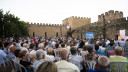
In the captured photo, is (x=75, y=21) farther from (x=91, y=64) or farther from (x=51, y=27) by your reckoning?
(x=91, y=64)

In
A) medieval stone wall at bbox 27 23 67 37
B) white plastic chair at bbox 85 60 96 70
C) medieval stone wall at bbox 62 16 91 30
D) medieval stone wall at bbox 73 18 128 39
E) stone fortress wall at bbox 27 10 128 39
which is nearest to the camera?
white plastic chair at bbox 85 60 96 70

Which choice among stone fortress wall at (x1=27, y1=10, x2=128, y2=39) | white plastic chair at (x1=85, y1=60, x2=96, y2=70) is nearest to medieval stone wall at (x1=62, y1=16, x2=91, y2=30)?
stone fortress wall at (x1=27, y1=10, x2=128, y2=39)

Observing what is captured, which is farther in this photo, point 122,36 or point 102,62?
point 122,36

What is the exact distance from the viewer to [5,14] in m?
21.5

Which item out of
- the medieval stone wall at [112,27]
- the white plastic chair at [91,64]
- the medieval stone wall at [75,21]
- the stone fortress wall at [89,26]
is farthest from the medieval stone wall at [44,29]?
the white plastic chair at [91,64]

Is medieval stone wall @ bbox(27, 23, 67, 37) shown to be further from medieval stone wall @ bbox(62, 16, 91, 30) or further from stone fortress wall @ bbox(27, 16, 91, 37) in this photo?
medieval stone wall @ bbox(62, 16, 91, 30)

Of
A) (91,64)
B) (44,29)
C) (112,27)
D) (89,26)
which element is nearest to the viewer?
(91,64)

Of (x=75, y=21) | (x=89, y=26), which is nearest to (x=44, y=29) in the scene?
(x=75, y=21)

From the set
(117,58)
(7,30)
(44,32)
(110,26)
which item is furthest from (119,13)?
(117,58)

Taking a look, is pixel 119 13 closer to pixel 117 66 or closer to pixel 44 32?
pixel 44 32

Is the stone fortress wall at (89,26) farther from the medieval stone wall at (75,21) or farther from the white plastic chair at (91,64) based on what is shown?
the white plastic chair at (91,64)

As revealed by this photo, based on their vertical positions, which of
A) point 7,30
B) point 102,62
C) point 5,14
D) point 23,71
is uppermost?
point 5,14

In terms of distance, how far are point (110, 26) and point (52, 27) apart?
1922 centimetres

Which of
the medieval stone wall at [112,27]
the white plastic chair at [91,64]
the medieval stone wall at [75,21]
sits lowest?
the white plastic chair at [91,64]
